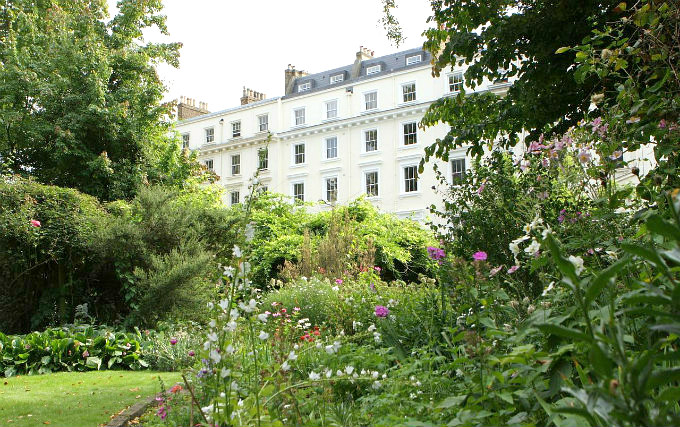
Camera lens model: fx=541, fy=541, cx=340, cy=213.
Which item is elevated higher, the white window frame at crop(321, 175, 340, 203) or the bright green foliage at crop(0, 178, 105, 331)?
the white window frame at crop(321, 175, 340, 203)

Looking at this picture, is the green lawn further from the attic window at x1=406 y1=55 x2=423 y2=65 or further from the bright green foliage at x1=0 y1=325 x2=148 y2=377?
the attic window at x1=406 y1=55 x2=423 y2=65

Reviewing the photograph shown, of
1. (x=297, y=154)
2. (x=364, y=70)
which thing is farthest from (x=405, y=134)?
(x=297, y=154)

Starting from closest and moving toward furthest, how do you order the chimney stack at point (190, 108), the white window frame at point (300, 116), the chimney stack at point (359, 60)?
the white window frame at point (300, 116) < the chimney stack at point (359, 60) < the chimney stack at point (190, 108)

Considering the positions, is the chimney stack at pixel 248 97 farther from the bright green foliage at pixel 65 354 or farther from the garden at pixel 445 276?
the bright green foliage at pixel 65 354

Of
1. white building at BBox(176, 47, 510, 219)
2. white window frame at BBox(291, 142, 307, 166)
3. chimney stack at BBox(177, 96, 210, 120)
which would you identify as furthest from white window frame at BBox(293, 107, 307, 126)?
→ chimney stack at BBox(177, 96, 210, 120)

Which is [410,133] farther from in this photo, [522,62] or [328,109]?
[522,62]

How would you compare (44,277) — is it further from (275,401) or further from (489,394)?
(489,394)

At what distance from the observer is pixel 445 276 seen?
482 cm

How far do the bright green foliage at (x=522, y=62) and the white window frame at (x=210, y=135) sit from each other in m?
29.4

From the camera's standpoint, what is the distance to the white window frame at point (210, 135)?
34344mm

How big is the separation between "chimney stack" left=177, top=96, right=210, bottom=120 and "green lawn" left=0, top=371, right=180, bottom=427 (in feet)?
101

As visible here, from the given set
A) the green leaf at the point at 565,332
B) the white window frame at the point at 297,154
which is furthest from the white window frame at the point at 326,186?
the green leaf at the point at 565,332

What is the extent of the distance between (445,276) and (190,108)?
112 ft

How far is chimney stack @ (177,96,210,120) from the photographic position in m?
35.7
